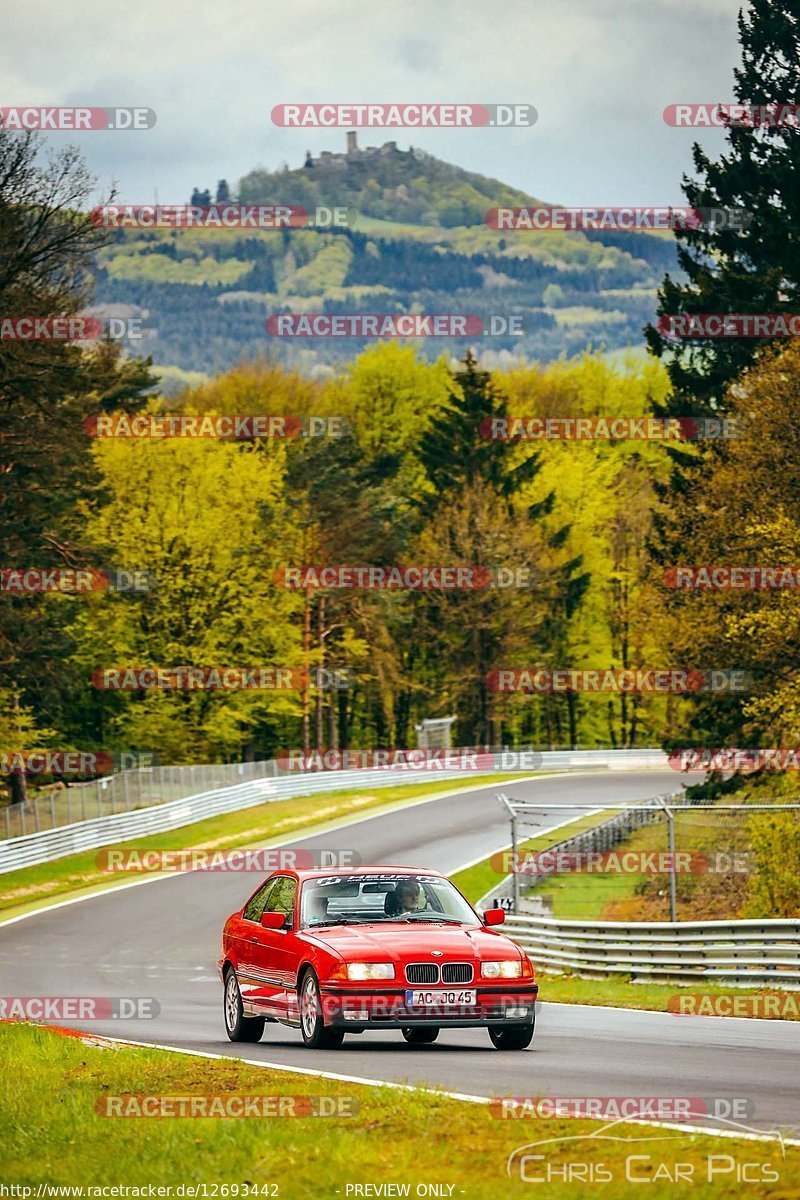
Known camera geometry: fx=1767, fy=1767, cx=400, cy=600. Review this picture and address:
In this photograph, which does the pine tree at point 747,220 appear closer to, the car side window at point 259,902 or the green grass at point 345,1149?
the car side window at point 259,902

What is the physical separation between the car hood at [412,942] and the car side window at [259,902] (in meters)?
1.49

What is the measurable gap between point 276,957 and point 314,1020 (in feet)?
2.89

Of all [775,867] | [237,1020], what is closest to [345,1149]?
[237,1020]

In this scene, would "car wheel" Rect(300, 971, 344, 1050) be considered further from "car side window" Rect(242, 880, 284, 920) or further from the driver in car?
"car side window" Rect(242, 880, 284, 920)

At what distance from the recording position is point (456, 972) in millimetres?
13180

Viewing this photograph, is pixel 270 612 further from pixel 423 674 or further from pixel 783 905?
pixel 783 905

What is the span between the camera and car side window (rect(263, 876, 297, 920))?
14688 mm

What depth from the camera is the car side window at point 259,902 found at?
15463 millimetres

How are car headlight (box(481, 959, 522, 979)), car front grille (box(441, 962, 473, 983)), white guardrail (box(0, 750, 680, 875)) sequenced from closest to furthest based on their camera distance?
car front grille (box(441, 962, 473, 983)) → car headlight (box(481, 959, 522, 979)) → white guardrail (box(0, 750, 680, 875))

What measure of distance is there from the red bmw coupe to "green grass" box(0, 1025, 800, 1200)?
7.86 feet

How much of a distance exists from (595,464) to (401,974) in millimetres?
72306

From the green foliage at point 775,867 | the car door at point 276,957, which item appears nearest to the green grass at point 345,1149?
the car door at point 276,957

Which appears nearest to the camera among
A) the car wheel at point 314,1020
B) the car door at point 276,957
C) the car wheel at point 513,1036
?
the car wheel at point 314,1020

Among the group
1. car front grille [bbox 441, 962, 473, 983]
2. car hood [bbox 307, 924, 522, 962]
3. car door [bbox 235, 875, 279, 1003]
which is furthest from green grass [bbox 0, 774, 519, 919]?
car front grille [bbox 441, 962, 473, 983]
